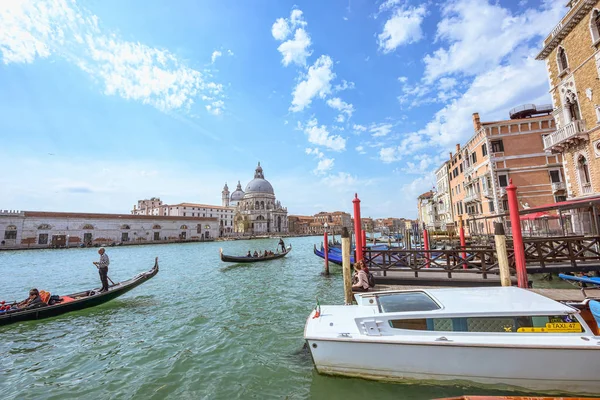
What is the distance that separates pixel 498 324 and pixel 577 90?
13557 mm

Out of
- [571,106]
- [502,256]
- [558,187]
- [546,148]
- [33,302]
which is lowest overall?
[33,302]

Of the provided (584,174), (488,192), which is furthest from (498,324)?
(488,192)

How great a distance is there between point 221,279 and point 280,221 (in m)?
86.6

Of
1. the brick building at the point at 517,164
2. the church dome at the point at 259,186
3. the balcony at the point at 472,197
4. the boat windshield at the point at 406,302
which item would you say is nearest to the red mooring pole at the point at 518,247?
the boat windshield at the point at 406,302

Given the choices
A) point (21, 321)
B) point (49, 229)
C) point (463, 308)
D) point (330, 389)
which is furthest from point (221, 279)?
point (49, 229)

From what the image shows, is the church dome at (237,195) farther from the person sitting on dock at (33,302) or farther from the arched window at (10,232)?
the person sitting on dock at (33,302)

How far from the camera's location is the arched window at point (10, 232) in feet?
142

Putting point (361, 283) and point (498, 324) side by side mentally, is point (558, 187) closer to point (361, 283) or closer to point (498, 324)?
point (361, 283)

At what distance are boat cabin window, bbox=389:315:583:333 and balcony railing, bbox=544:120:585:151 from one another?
1198 cm

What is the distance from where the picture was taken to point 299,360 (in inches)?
207

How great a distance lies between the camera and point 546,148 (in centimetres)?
1384

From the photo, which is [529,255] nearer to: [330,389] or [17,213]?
[330,389]

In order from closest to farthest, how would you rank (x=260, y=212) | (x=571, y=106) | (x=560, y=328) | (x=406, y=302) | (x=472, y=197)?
(x=560, y=328), (x=406, y=302), (x=571, y=106), (x=472, y=197), (x=260, y=212)

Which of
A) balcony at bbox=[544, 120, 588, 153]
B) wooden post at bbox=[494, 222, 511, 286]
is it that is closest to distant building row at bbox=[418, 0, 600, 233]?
balcony at bbox=[544, 120, 588, 153]
